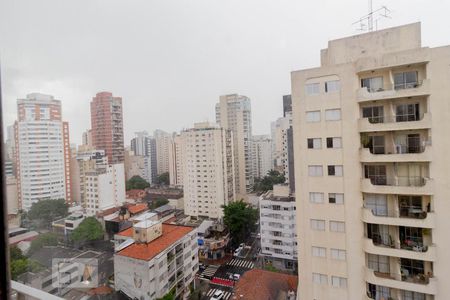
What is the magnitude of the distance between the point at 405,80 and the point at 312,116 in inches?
36.2

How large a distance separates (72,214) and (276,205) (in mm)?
5311

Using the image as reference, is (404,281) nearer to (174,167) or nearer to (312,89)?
(312,89)

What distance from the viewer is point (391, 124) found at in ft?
7.95

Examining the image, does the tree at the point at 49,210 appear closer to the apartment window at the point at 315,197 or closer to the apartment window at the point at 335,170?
the apartment window at the point at 315,197

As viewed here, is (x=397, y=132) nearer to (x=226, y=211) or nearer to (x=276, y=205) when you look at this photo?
(x=276, y=205)

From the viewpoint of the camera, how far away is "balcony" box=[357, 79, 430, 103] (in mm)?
2281

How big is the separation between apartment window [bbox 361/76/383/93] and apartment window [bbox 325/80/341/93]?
271mm

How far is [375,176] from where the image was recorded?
2.60 metres

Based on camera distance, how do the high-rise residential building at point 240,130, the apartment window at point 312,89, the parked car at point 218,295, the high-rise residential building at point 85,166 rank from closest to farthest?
1. the apartment window at point 312,89
2. the parked car at point 218,295
3. the high-rise residential building at point 85,166
4. the high-rise residential building at point 240,130

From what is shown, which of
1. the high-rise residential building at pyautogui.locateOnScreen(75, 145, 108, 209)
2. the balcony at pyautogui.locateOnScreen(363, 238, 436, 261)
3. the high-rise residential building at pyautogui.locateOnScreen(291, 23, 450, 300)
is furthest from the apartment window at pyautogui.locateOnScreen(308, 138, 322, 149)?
the high-rise residential building at pyautogui.locateOnScreen(75, 145, 108, 209)

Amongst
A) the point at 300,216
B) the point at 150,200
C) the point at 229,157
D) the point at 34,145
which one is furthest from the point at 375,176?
the point at 150,200

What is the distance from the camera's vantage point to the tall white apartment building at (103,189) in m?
8.43

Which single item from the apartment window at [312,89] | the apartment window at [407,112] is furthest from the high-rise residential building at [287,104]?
the apartment window at [407,112]

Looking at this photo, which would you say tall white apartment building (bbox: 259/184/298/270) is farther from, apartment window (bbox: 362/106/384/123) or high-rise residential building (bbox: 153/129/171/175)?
high-rise residential building (bbox: 153/129/171/175)
